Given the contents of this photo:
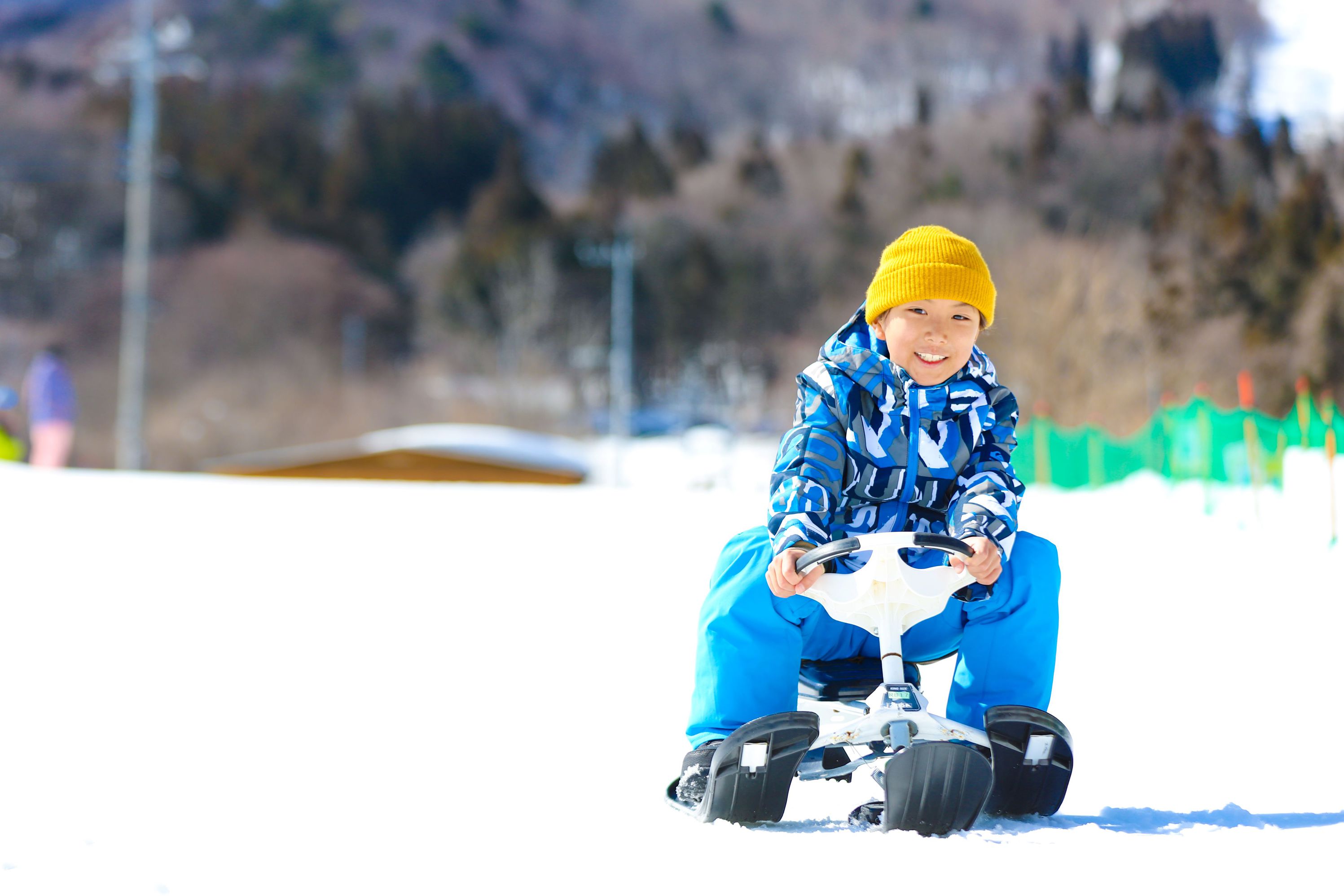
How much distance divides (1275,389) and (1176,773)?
1252 inches

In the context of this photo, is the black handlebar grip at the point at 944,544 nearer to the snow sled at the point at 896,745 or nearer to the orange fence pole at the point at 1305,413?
the snow sled at the point at 896,745

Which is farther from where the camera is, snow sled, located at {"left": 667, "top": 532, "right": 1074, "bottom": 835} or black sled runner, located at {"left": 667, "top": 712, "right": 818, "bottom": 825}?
black sled runner, located at {"left": 667, "top": 712, "right": 818, "bottom": 825}

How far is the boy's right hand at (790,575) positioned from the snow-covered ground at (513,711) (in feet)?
1.40

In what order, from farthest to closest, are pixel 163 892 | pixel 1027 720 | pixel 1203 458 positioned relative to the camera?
pixel 1203 458
pixel 1027 720
pixel 163 892

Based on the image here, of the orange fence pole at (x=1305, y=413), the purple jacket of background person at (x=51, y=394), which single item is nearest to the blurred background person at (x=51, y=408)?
the purple jacket of background person at (x=51, y=394)

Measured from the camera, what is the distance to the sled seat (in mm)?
2777

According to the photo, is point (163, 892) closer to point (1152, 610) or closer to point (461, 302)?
point (1152, 610)

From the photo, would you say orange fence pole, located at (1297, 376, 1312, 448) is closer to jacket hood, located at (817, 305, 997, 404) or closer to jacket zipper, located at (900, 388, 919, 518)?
jacket hood, located at (817, 305, 997, 404)

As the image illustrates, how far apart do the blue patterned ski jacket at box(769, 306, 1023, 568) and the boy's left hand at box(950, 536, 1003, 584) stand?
0.10 meters

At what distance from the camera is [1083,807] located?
2846 mm

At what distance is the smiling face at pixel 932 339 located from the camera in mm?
2750

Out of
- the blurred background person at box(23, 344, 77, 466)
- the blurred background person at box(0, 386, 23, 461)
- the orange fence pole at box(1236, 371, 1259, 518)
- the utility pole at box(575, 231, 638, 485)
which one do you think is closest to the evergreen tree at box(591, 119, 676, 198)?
the utility pole at box(575, 231, 638, 485)

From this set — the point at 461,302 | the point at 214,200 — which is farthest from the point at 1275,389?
the point at 214,200

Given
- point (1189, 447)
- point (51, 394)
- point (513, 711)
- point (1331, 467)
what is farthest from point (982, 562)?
point (51, 394)
